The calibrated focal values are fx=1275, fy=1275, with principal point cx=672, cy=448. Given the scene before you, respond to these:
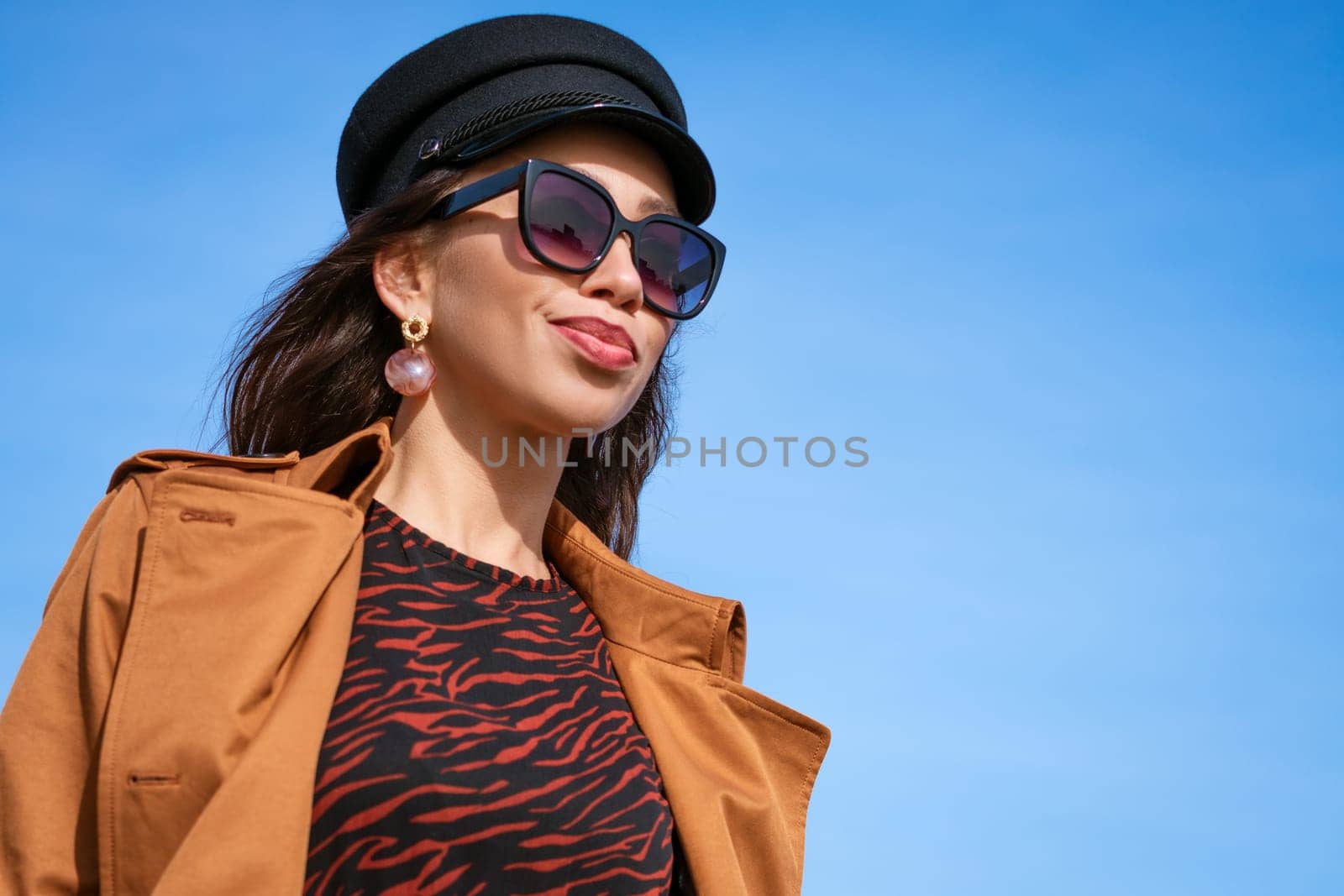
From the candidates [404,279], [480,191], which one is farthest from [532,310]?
[404,279]

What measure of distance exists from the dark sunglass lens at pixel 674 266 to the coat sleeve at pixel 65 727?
59.1 inches

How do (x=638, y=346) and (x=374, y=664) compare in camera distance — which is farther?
(x=638, y=346)

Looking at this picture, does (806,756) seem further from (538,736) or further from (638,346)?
(638,346)

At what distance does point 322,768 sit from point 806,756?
1.72m

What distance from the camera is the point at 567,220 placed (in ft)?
11.0

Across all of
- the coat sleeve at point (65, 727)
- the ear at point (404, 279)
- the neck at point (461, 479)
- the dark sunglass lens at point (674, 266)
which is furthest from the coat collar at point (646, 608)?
the coat sleeve at point (65, 727)

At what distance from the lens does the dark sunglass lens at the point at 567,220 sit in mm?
3307

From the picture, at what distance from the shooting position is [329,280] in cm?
371

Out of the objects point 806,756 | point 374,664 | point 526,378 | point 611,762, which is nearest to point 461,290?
point 526,378

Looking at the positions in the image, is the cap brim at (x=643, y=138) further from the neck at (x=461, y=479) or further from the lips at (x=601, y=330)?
the neck at (x=461, y=479)

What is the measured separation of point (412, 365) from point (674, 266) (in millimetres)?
797

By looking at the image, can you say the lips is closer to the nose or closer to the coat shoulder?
the nose

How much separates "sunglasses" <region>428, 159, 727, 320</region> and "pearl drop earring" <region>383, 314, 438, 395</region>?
312 mm

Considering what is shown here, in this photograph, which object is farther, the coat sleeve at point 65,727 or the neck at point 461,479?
the neck at point 461,479
